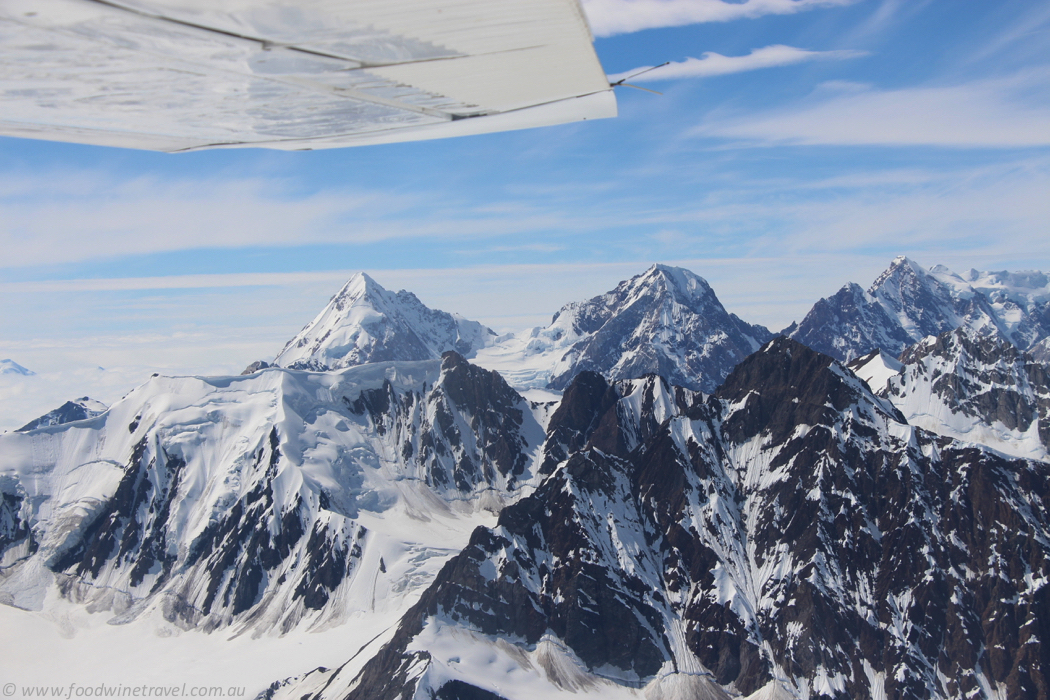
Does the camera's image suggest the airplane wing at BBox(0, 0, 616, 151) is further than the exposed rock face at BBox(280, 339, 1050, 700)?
No

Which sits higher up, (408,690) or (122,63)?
(122,63)

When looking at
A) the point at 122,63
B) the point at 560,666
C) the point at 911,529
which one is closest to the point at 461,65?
the point at 122,63

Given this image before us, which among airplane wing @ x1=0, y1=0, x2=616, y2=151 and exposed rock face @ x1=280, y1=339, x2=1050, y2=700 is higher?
airplane wing @ x1=0, y1=0, x2=616, y2=151

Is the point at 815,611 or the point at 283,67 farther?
the point at 815,611

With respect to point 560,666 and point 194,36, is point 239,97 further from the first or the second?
point 560,666

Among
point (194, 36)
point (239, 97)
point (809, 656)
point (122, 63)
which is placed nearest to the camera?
point (194, 36)

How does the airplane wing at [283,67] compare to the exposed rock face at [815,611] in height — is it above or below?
above

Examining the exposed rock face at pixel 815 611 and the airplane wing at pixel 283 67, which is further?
the exposed rock face at pixel 815 611

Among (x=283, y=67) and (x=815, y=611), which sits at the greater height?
(x=283, y=67)
